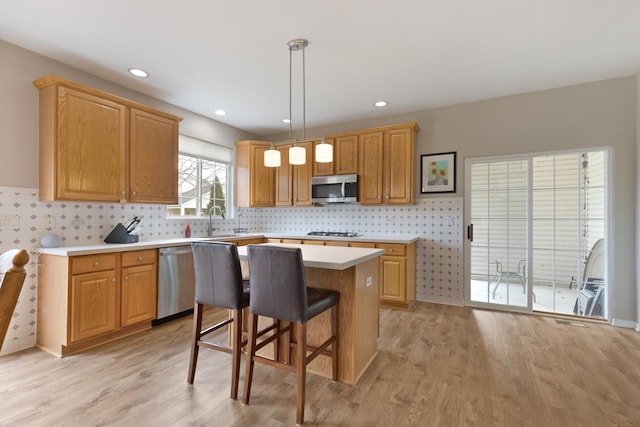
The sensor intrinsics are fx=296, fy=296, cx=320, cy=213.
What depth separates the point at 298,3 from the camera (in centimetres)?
205

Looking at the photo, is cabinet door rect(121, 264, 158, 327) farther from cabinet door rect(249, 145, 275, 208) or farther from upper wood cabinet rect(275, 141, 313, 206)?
upper wood cabinet rect(275, 141, 313, 206)

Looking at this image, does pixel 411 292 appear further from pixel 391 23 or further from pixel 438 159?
pixel 391 23

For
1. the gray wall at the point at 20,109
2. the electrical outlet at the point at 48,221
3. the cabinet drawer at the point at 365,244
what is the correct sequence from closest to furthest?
the gray wall at the point at 20,109 < the electrical outlet at the point at 48,221 < the cabinet drawer at the point at 365,244

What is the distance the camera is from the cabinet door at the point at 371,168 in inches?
163

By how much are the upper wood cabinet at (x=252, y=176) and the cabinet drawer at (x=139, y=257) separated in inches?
75.2

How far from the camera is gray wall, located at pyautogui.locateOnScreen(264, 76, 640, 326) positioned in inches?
123

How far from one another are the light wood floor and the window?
1873 millimetres

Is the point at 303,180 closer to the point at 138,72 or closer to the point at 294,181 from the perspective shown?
the point at 294,181

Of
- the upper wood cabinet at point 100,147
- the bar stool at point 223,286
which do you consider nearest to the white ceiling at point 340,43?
the upper wood cabinet at point 100,147

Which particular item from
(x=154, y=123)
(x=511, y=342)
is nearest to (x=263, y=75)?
(x=154, y=123)

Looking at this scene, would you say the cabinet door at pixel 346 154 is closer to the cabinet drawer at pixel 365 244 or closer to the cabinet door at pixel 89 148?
the cabinet drawer at pixel 365 244

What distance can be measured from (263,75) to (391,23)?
142 centimetres

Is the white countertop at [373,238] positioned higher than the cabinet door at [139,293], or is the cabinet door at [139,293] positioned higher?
the white countertop at [373,238]

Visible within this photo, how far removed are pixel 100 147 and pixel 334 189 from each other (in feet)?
9.24
